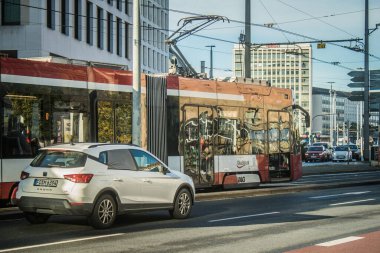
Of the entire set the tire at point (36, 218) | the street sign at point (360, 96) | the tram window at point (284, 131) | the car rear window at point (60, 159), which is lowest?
the tire at point (36, 218)

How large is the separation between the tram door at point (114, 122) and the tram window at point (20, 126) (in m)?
1.86

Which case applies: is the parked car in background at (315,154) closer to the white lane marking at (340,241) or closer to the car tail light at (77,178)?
the white lane marking at (340,241)

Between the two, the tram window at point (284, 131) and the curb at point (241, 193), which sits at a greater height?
the tram window at point (284, 131)

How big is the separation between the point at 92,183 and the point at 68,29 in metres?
31.5

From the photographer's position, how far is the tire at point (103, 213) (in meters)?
11.4

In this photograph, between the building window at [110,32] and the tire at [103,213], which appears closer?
the tire at [103,213]

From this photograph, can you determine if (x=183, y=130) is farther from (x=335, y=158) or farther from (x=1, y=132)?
(x=335, y=158)

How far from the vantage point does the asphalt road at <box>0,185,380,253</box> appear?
9.62m

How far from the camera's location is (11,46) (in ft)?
119

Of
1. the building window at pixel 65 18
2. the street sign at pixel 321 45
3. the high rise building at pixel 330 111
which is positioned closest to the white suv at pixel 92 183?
the street sign at pixel 321 45

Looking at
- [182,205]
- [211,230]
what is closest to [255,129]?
[182,205]

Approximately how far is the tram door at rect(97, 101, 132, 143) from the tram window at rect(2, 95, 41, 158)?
6.09ft

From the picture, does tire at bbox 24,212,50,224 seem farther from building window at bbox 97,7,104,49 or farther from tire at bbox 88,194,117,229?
building window at bbox 97,7,104,49

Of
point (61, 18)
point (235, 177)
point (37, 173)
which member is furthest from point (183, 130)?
point (61, 18)
